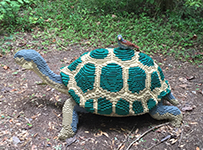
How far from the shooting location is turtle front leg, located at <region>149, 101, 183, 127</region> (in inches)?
109

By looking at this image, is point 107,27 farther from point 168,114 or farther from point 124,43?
point 168,114

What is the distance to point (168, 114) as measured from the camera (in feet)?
9.09

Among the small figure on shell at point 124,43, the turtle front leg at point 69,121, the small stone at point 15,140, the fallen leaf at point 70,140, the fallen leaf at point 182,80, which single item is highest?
the small figure on shell at point 124,43

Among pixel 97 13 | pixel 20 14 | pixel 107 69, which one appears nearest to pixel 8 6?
pixel 20 14

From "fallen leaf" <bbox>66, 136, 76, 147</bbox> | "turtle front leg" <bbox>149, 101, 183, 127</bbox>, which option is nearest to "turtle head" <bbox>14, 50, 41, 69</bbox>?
"fallen leaf" <bbox>66, 136, 76, 147</bbox>

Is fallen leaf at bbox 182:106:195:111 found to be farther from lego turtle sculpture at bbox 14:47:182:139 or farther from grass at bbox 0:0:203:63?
grass at bbox 0:0:203:63

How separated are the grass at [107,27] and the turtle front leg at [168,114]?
225 cm

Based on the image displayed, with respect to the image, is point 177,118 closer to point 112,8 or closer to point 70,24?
point 70,24

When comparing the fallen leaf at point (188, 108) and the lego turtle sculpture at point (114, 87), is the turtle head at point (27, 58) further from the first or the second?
the fallen leaf at point (188, 108)

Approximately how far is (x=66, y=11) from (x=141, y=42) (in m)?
2.81

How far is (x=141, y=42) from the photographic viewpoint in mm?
5066

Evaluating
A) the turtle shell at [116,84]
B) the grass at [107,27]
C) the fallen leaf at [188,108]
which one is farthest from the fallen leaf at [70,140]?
the grass at [107,27]

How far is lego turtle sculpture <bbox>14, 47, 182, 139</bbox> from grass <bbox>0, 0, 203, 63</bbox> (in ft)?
7.41

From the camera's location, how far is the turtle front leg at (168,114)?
2.77 meters
